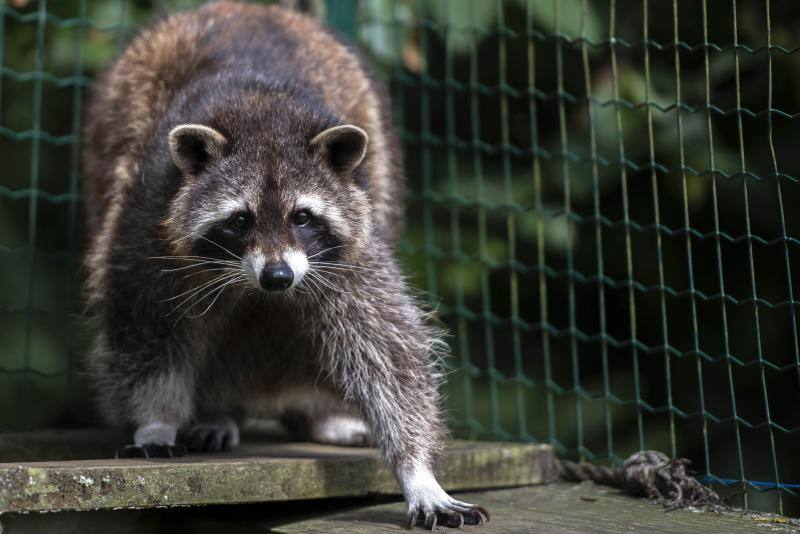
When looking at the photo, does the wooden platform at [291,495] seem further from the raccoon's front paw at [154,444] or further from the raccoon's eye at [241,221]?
the raccoon's eye at [241,221]

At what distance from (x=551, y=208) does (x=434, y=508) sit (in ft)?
8.89

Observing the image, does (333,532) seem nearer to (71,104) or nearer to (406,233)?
(406,233)

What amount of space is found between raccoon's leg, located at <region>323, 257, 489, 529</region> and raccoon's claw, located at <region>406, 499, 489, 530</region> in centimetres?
19

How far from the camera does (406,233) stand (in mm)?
6852

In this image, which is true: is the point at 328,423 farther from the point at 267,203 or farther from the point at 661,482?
the point at 661,482

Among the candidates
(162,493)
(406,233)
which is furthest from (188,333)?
(406,233)

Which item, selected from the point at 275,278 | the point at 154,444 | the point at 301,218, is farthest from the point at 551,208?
the point at 154,444

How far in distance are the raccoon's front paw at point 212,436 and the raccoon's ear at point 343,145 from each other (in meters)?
1.27

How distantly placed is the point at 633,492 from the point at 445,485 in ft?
2.62

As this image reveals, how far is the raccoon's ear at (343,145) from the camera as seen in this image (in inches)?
178

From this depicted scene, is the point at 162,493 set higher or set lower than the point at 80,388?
lower

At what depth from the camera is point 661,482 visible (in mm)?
4707

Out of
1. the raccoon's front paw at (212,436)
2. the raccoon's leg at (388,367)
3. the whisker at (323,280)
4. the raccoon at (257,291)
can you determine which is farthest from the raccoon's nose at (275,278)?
the raccoon's front paw at (212,436)

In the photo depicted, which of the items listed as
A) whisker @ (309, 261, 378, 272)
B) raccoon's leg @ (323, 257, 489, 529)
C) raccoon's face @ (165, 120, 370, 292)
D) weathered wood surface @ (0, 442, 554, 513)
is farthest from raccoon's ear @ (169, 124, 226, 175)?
weathered wood surface @ (0, 442, 554, 513)
